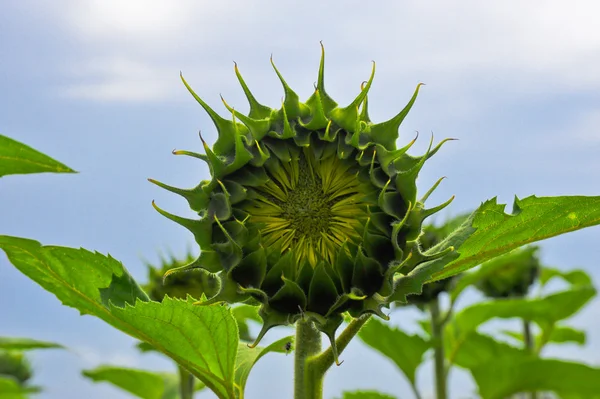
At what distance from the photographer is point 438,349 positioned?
14.0 feet

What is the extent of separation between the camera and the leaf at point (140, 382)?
3.90m

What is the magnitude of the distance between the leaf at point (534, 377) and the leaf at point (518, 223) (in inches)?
71.0

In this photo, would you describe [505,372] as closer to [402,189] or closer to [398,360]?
[398,360]

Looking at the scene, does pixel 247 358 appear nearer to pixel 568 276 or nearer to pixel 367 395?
pixel 367 395

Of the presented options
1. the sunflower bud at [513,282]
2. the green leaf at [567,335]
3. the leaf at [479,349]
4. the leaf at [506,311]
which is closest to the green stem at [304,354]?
the leaf at [506,311]

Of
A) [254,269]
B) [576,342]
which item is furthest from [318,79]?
[576,342]

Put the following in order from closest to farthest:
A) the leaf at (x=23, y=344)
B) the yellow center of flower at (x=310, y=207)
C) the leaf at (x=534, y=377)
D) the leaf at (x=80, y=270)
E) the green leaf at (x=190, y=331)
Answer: the green leaf at (x=190, y=331) < the yellow center of flower at (x=310, y=207) < the leaf at (x=80, y=270) < the leaf at (x=23, y=344) < the leaf at (x=534, y=377)

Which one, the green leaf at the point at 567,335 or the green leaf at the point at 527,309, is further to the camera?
the green leaf at the point at 567,335

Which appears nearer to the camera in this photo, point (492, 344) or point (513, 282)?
point (492, 344)

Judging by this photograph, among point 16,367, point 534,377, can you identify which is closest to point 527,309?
point 534,377

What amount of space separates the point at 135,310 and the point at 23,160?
1.74ft

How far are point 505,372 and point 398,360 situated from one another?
0.57m

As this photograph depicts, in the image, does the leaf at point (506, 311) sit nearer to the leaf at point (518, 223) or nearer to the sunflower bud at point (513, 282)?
the sunflower bud at point (513, 282)

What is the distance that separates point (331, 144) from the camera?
190 centimetres
